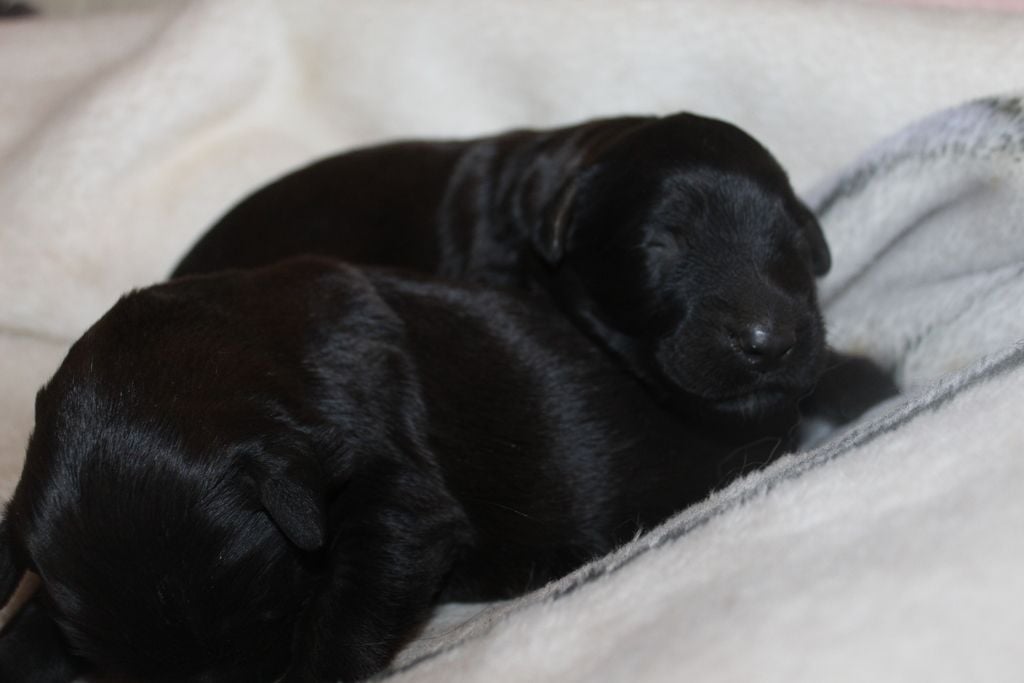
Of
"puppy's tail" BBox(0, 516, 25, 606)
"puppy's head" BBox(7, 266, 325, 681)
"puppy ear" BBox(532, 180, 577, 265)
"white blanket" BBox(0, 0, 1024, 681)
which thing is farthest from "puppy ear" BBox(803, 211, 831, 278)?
"puppy's tail" BBox(0, 516, 25, 606)

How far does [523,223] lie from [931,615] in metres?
1.57

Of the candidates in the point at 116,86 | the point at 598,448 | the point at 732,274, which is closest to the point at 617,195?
the point at 732,274

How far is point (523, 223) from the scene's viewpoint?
264 centimetres

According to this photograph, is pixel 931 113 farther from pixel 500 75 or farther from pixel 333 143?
pixel 333 143

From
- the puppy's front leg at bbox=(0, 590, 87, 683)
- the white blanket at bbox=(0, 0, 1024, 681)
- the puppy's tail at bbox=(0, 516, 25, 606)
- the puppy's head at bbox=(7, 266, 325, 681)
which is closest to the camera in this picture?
the white blanket at bbox=(0, 0, 1024, 681)

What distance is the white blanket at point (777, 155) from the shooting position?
1.31 meters

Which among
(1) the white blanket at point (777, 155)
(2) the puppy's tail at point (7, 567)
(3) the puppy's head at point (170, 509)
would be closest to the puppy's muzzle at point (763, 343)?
(1) the white blanket at point (777, 155)

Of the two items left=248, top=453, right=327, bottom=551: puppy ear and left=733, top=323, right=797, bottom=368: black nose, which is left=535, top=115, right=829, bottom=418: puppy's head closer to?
left=733, top=323, right=797, bottom=368: black nose

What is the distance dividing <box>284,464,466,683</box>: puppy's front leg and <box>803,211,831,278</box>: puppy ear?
1.02 meters

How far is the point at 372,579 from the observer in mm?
1802

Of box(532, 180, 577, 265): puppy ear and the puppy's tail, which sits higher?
box(532, 180, 577, 265): puppy ear

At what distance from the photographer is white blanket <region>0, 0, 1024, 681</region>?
131 centimetres

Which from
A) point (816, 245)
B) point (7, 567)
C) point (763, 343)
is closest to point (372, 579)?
point (7, 567)

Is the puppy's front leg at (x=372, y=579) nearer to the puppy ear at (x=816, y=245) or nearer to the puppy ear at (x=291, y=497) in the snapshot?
the puppy ear at (x=291, y=497)
